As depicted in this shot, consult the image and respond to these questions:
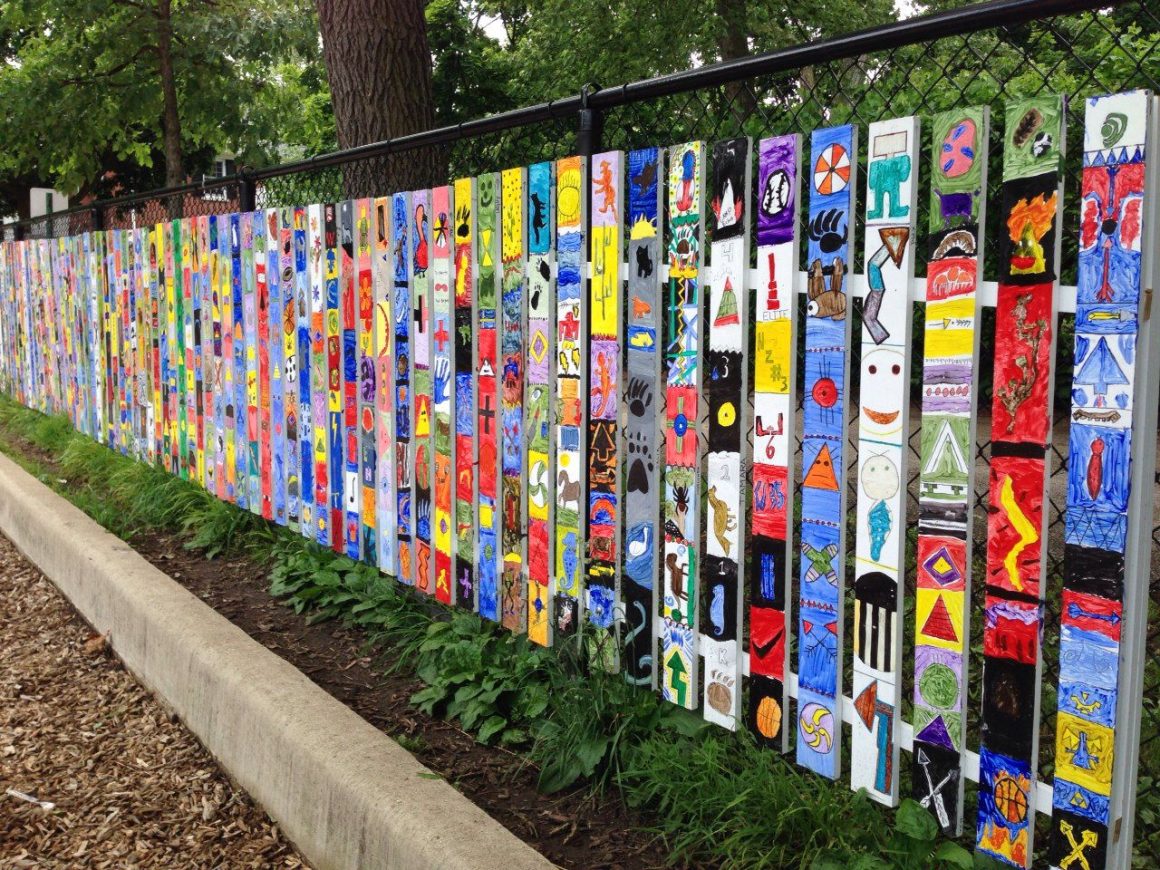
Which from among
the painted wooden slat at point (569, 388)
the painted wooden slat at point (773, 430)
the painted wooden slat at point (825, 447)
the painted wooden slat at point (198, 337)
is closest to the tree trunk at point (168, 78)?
the painted wooden slat at point (198, 337)

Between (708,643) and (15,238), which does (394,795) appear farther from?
(15,238)

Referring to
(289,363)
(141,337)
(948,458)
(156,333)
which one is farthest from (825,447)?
(141,337)

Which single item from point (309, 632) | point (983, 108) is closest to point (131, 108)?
point (309, 632)

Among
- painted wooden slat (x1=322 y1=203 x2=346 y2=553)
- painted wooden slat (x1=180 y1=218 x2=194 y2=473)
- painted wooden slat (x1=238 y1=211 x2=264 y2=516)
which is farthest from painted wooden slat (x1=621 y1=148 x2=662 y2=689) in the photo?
painted wooden slat (x1=180 y1=218 x2=194 y2=473)

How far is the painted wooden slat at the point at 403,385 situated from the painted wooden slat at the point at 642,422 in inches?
44.4

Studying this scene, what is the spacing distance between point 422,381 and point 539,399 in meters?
0.74

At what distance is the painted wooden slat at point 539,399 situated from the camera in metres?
3.36

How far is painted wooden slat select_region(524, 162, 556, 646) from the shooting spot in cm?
336

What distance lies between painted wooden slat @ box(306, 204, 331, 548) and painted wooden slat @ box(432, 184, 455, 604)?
895 millimetres

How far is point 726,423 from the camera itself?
2846mm

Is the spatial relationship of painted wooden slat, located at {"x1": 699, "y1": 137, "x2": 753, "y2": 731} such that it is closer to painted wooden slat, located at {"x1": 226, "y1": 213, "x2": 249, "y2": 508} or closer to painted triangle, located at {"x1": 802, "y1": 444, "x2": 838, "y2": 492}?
painted triangle, located at {"x1": 802, "y1": 444, "x2": 838, "y2": 492}

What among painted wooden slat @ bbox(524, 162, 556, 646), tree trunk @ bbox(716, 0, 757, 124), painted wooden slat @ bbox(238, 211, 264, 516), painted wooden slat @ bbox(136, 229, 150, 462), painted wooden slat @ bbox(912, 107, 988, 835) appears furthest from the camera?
tree trunk @ bbox(716, 0, 757, 124)

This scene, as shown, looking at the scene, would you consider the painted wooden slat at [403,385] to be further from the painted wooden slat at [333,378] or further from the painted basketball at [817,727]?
the painted basketball at [817,727]

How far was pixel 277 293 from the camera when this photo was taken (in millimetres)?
5059
